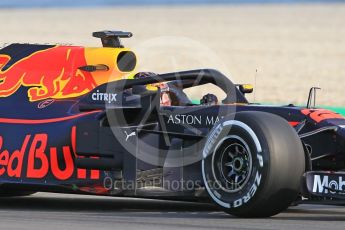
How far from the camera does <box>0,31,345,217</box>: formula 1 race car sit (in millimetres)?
8352

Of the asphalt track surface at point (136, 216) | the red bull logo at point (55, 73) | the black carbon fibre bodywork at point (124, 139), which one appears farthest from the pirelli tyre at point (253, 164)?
the red bull logo at point (55, 73)

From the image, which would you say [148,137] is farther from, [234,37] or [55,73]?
[234,37]

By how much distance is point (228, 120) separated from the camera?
8.73m

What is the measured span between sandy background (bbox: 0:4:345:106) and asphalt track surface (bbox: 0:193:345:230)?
5.89ft

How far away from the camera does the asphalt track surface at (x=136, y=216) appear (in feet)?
26.9

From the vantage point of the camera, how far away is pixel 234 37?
4350cm

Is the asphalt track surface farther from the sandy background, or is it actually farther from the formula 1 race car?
the sandy background

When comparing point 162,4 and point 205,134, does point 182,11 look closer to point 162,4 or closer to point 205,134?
point 162,4

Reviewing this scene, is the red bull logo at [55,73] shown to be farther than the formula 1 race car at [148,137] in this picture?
Yes

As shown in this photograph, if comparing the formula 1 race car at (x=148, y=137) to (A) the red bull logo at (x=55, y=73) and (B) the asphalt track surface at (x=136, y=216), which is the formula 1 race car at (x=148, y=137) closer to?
(A) the red bull logo at (x=55, y=73)

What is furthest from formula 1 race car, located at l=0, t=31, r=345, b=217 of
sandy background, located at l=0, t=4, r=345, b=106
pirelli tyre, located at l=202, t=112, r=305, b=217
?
sandy background, located at l=0, t=4, r=345, b=106

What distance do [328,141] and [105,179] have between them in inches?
85.2

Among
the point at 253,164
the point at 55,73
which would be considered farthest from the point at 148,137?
the point at 55,73

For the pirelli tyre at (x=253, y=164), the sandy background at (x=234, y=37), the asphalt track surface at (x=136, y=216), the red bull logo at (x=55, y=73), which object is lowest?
the asphalt track surface at (x=136, y=216)
